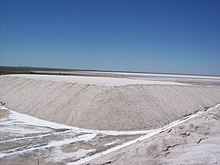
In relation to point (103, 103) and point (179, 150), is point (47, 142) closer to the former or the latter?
point (103, 103)

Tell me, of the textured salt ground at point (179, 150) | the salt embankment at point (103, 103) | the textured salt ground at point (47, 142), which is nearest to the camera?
the textured salt ground at point (179, 150)

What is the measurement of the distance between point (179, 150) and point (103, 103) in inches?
314

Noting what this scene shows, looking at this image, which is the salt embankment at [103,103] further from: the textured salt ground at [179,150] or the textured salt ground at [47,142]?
the textured salt ground at [179,150]

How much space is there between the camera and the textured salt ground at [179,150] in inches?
273

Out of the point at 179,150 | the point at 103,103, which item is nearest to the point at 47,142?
the point at 103,103

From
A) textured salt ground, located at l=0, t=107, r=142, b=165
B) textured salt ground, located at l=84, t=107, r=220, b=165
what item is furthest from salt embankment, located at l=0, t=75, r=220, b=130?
textured salt ground, located at l=84, t=107, r=220, b=165

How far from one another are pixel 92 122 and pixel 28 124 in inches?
131

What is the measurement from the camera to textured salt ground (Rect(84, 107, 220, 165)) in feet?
22.8

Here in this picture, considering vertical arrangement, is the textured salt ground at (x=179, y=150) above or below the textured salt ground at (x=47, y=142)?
above

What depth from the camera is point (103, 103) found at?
49.4 feet

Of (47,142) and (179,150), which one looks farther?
(47,142)

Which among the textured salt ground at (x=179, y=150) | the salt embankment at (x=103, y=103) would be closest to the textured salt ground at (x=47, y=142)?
the salt embankment at (x=103, y=103)

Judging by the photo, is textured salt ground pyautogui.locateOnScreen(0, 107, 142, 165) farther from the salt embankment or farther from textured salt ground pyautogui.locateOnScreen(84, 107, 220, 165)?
textured salt ground pyautogui.locateOnScreen(84, 107, 220, 165)

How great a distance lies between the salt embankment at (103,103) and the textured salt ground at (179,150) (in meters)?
4.92
